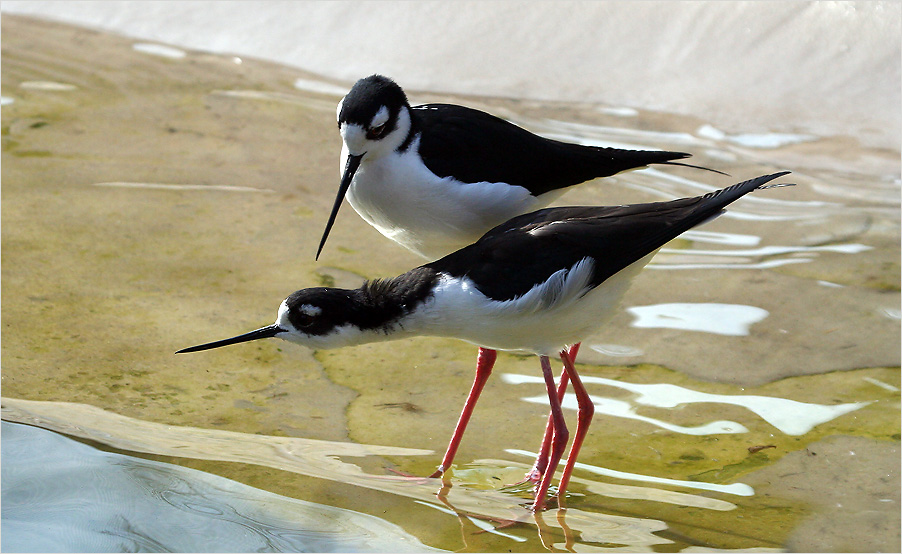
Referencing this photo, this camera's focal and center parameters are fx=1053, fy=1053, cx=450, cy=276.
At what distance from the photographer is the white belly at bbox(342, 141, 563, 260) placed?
4.61m

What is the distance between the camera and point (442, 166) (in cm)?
464

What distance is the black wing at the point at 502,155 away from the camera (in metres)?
4.70

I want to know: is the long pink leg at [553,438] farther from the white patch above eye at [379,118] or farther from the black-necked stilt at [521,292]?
the white patch above eye at [379,118]

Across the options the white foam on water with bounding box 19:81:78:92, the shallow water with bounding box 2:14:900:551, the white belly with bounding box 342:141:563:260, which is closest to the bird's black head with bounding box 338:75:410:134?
the white belly with bounding box 342:141:563:260

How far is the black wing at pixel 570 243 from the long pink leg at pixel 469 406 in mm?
685

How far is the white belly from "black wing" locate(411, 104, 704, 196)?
0.17 feet

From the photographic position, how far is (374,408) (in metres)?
5.04

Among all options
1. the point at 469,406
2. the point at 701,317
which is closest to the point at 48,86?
the point at 469,406

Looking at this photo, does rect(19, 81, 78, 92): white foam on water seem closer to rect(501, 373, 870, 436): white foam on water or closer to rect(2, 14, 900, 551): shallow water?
rect(2, 14, 900, 551): shallow water

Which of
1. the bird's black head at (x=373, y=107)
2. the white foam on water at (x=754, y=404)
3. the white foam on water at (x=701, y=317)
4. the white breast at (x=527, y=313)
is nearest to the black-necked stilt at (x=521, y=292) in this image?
the white breast at (x=527, y=313)

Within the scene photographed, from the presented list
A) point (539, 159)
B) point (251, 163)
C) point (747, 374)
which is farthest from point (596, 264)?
point (251, 163)

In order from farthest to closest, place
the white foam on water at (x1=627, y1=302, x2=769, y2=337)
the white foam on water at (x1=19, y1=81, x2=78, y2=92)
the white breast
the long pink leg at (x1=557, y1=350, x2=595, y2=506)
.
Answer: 1. the white foam on water at (x1=19, y1=81, x2=78, y2=92)
2. the white foam on water at (x1=627, y1=302, x2=769, y2=337)
3. the long pink leg at (x1=557, y1=350, x2=595, y2=506)
4. the white breast

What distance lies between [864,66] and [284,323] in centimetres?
600

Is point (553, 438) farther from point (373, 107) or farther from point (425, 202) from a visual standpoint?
point (373, 107)
